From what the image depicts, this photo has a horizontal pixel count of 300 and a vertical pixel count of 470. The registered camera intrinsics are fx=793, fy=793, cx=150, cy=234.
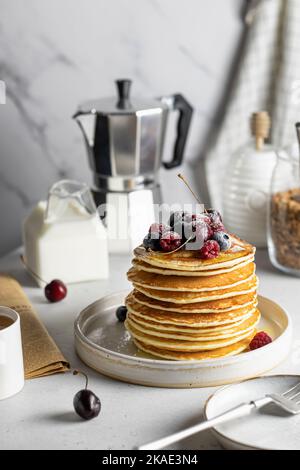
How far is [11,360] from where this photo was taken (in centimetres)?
113

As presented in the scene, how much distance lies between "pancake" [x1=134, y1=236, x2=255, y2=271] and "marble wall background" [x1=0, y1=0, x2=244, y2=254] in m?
0.88

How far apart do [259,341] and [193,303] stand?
5.3 inches

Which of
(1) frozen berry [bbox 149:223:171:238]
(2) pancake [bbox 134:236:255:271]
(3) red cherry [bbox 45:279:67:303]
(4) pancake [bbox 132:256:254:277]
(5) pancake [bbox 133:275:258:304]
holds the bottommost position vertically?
(3) red cherry [bbox 45:279:67:303]

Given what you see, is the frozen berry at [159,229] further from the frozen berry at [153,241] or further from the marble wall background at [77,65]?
the marble wall background at [77,65]

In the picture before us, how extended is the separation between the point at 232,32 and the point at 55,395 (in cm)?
127

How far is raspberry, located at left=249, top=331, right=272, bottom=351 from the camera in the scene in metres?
1.24

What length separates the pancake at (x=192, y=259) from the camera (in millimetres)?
1182

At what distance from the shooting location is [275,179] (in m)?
1.70

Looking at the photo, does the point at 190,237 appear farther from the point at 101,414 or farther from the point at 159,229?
the point at 101,414

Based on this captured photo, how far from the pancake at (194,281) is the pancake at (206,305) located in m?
0.03

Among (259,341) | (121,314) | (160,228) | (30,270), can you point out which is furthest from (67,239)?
(259,341)

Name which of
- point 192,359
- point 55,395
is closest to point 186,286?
point 192,359

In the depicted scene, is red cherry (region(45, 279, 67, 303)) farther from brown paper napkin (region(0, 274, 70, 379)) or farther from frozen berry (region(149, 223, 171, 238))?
frozen berry (region(149, 223, 171, 238))

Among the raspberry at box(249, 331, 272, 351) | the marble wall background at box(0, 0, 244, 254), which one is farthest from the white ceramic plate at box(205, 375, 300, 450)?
the marble wall background at box(0, 0, 244, 254)
